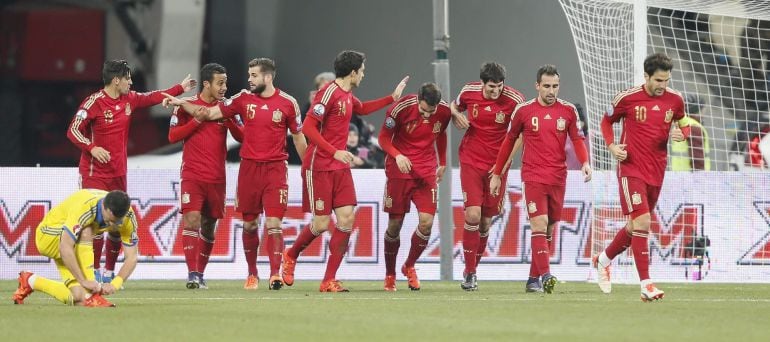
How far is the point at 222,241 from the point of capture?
17.8 metres

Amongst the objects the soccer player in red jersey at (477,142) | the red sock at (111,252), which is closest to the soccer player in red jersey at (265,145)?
the red sock at (111,252)

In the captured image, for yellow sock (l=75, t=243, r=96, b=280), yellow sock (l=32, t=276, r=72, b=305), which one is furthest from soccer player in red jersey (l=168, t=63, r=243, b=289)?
yellow sock (l=75, t=243, r=96, b=280)

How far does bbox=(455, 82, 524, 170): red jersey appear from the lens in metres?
15.0

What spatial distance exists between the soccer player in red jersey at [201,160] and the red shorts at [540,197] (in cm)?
270

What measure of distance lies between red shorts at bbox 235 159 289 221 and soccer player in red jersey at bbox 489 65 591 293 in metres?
1.96

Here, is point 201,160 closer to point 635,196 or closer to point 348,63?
point 348,63

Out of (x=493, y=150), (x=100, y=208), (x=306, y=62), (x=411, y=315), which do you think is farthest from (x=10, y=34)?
(x=411, y=315)

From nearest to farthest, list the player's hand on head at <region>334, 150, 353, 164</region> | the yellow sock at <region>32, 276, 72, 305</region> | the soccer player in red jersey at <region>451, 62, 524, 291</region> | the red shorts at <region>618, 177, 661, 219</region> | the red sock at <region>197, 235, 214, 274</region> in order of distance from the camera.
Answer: the yellow sock at <region>32, 276, 72, 305</region>
the red shorts at <region>618, 177, 661, 219</region>
the player's hand on head at <region>334, 150, 353, 164</region>
the soccer player in red jersey at <region>451, 62, 524, 291</region>
the red sock at <region>197, 235, 214, 274</region>

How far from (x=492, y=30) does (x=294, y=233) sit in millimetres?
3896

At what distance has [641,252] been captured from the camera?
43.7 ft

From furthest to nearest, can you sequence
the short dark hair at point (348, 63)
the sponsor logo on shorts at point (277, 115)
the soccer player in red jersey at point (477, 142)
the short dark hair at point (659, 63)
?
the soccer player in red jersey at point (477, 142) → the sponsor logo on shorts at point (277, 115) → the short dark hair at point (348, 63) → the short dark hair at point (659, 63)

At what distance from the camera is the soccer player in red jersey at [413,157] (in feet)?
48.7

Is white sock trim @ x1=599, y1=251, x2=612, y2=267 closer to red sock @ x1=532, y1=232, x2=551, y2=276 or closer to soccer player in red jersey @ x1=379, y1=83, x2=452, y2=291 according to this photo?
red sock @ x1=532, y1=232, x2=551, y2=276

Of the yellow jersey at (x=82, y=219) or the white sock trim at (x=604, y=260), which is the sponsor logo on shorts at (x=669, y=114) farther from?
the yellow jersey at (x=82, y=219)
